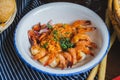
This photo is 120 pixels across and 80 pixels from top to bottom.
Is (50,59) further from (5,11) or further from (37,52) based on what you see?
(5,11)

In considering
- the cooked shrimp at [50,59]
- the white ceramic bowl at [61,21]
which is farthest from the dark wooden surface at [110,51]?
the cooked shrimp at [50,59]

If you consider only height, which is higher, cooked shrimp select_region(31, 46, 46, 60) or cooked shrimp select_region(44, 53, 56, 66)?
cooked shrimp select_region(31, 46, 46, 60)

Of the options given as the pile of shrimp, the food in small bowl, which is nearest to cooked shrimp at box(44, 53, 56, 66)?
the pile of shrimp

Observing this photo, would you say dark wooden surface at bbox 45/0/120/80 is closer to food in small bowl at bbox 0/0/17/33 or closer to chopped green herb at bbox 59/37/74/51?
chopped green herb at bbox 59/37/74/51

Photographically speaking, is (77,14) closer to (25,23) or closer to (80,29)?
(80,29)

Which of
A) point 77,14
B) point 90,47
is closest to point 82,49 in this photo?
point 90,47
